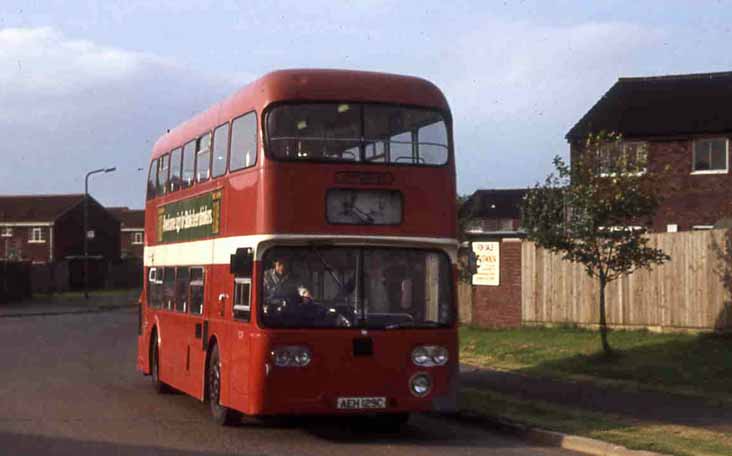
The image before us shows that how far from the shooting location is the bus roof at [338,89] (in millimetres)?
14156

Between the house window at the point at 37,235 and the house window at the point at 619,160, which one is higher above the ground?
the house window at the point at 37,235

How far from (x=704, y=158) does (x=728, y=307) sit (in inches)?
733

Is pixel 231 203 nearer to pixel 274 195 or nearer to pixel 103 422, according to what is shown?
pixel 274 195

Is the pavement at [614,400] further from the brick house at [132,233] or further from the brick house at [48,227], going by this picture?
the brick house at [132,233]

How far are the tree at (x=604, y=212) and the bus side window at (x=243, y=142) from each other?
26.3 ft

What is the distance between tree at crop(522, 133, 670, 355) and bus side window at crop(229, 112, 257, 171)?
802 cm

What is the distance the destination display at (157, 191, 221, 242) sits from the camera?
52.9 feet

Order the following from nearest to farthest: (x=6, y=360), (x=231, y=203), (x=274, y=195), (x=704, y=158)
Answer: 1. (x=274, y=195)
2. (x=231, y=203)
3. (x=6, y=360)
4. (x=704, y=158)

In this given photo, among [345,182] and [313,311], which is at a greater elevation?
[345,182]

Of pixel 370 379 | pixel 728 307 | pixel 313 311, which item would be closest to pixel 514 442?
pixel 370 379

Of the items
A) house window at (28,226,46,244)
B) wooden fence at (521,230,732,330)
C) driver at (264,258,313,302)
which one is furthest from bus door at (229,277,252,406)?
house window at (28,226,46,244)

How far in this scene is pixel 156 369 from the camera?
20000mm

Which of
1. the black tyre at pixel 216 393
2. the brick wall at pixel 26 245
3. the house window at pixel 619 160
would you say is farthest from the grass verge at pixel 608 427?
the brick wall at pixel 26 245

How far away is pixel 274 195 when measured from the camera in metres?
13.8
